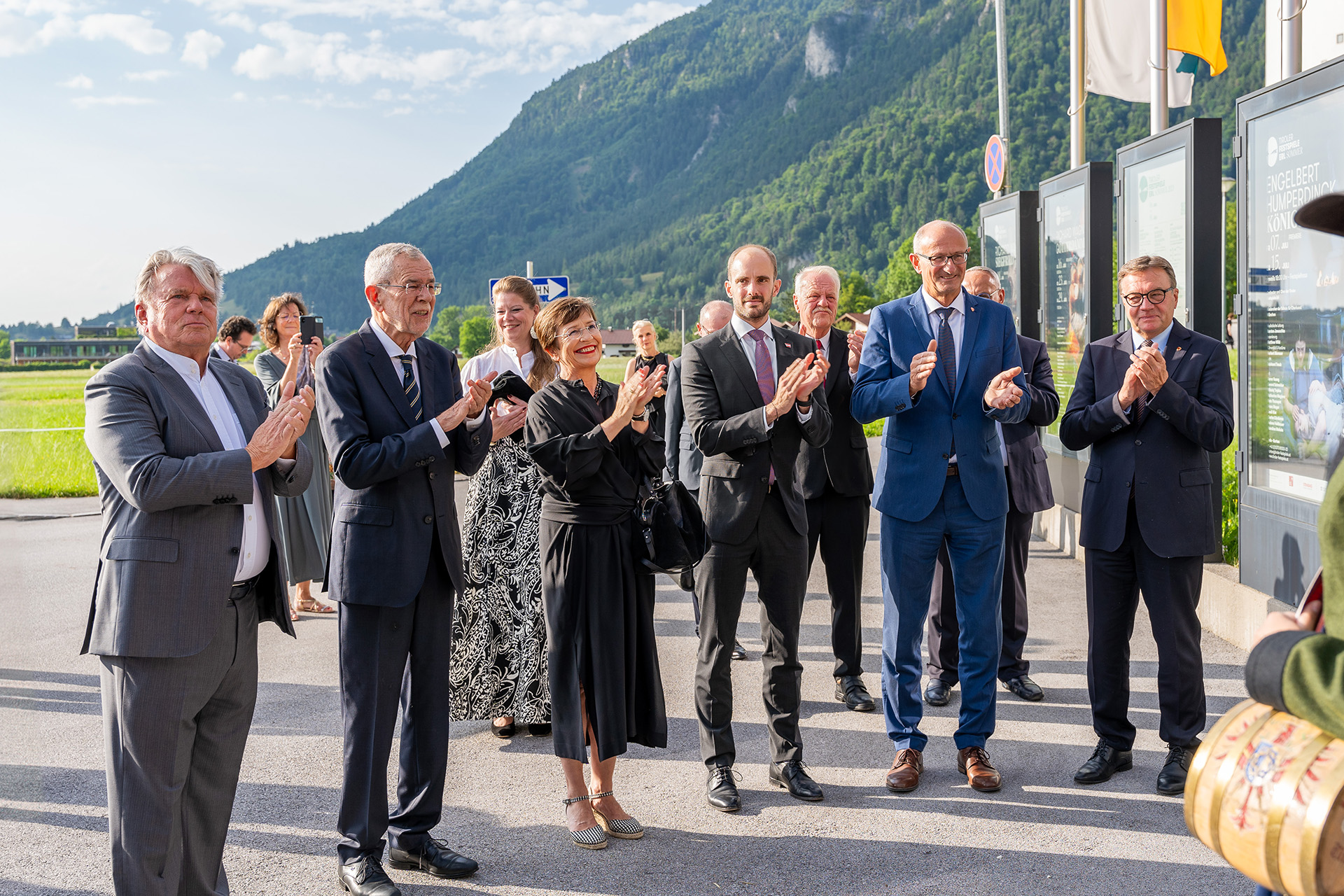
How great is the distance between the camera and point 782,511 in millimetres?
4449

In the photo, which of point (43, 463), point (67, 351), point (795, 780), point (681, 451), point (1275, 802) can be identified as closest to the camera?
point (1275, 802)

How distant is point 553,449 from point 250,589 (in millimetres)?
1208

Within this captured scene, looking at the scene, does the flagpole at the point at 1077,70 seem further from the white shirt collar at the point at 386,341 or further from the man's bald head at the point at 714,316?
the white shirt collar at the point at 386,341

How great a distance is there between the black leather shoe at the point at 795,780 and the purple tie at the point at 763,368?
1540 millimetres

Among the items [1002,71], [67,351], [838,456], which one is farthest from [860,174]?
[838,456]

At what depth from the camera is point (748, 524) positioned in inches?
172

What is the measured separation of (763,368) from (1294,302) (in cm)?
320

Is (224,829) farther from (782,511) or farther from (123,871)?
(782,511)

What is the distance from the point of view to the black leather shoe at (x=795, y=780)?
4371 millimetres

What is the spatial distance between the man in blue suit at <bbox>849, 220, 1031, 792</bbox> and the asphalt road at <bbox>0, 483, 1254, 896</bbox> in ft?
1.25

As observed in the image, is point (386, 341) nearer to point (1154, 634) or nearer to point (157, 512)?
point (157, 512)

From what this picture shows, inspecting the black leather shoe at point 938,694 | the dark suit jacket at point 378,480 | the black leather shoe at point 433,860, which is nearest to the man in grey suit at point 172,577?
the dark suit jacket at point 378,480

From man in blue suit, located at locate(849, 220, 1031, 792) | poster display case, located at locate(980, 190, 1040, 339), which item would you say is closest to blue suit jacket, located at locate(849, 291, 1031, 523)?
man in blue suit, located at locate(849, 220, 1031, 792)

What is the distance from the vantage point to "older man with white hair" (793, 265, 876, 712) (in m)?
5.71
